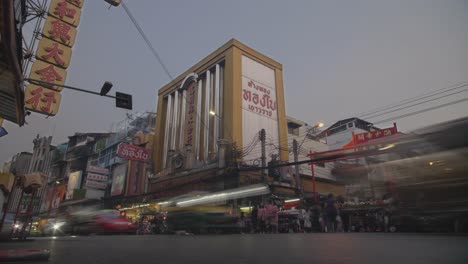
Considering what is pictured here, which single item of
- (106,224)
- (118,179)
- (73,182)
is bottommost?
(106,224)

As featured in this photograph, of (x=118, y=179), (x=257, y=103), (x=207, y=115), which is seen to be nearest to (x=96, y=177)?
(x=118, y=179)

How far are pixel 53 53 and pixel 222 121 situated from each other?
1385cm

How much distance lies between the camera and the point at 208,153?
24.0 m

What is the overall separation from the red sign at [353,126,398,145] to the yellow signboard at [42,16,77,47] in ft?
80.5

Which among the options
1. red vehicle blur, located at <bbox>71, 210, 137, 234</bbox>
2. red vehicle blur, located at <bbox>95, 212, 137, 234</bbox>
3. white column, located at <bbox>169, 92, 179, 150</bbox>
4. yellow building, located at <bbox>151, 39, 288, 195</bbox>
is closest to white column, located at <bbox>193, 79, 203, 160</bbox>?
yellow building, located at <bbox>151, 39, 288, 195</bbox>

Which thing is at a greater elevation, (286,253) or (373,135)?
(373,135)

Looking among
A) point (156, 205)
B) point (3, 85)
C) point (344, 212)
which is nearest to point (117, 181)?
point (156, 205)

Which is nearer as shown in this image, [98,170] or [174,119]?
[174,119]

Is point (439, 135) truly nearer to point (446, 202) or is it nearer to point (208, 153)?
point (446, 202)

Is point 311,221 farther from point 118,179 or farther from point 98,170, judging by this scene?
point 98,170

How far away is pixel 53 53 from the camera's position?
12.4 m

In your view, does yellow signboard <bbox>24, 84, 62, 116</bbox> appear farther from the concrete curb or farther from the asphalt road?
the concrete curb

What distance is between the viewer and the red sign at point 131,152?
2734 centimetres

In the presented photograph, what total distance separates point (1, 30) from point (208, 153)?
2010cm
